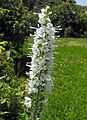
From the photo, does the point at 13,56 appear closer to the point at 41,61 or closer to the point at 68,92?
the point at 68,92

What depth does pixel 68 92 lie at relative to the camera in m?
→ 11.4

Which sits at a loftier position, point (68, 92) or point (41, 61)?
point (41, 61)

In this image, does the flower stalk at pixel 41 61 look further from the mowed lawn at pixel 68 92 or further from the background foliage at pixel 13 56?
the mowed lawn at pixel 68 92

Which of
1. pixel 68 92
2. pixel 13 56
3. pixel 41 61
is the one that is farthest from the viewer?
pixel 13 56

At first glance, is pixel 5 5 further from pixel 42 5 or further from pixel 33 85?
pixel 42 5

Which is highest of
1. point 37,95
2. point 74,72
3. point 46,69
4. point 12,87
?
point 46,69

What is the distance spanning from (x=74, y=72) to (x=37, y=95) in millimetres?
10800

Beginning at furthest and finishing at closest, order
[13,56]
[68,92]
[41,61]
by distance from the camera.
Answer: [13,56], [68,92], [41,61]

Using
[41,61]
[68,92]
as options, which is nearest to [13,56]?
[68,92]

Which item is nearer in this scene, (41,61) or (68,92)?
(41,61)

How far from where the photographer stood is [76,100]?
1055 cm

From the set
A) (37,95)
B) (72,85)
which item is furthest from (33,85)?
(72,85)

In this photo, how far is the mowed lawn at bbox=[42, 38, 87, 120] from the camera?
912 centimetres

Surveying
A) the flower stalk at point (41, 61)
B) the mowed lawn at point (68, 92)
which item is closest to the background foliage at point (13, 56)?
the flower stalk at point (41, 61)
